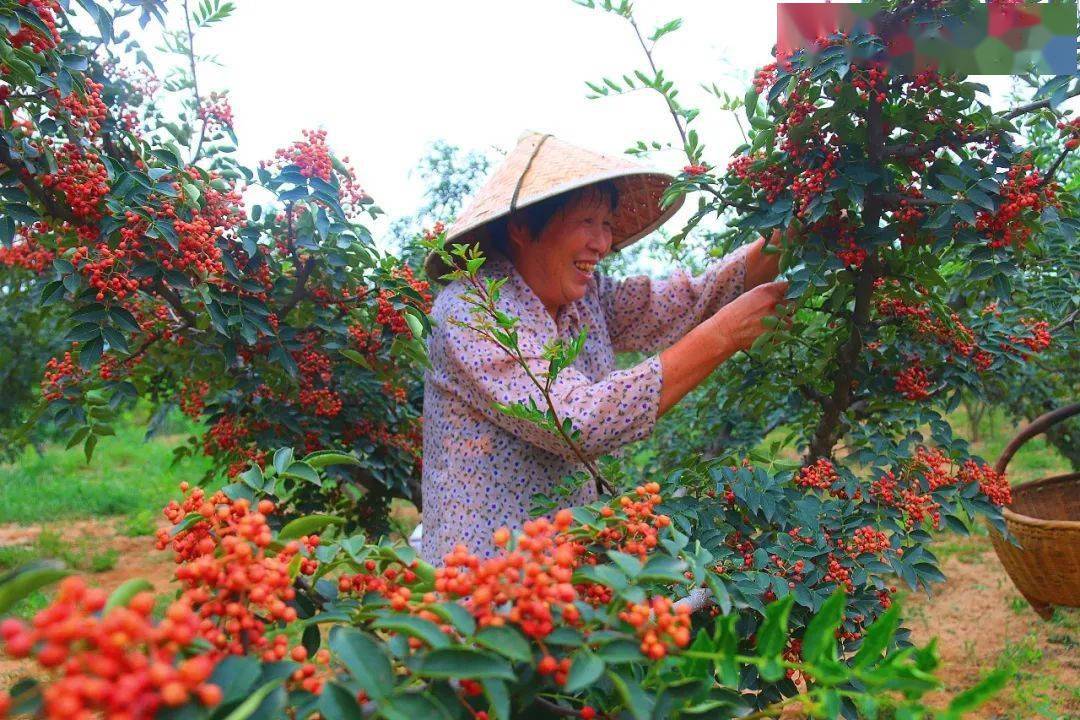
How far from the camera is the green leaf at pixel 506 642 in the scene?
2.24ft

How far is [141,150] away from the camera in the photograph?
6.63 ft

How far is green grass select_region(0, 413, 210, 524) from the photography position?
696 centimetres

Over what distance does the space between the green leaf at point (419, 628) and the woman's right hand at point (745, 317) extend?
123 cm

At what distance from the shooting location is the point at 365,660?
2.33ft

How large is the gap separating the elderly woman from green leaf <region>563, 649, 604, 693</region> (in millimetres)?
944

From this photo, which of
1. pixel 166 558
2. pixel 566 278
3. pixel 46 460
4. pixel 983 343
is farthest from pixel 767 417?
pixel 46 460

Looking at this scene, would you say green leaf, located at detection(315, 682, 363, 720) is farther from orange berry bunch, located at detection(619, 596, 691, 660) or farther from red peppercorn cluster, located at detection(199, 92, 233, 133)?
red peppercorn cluster, located at detection(199, 92, 233, 133)

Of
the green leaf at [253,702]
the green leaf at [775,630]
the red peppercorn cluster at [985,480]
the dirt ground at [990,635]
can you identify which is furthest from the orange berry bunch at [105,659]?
the dirt ground at [990,635]

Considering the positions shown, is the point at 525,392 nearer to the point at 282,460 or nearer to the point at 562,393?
the point at 562,393

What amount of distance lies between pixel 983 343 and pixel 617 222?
3.59 feet

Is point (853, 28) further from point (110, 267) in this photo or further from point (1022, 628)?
point (1022, 628)

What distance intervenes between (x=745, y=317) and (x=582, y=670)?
125cm

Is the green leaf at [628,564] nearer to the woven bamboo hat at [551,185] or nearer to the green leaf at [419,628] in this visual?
the green leaf at [419,628]

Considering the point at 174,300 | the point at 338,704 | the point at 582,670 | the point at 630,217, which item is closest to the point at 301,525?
the point at 338,704
